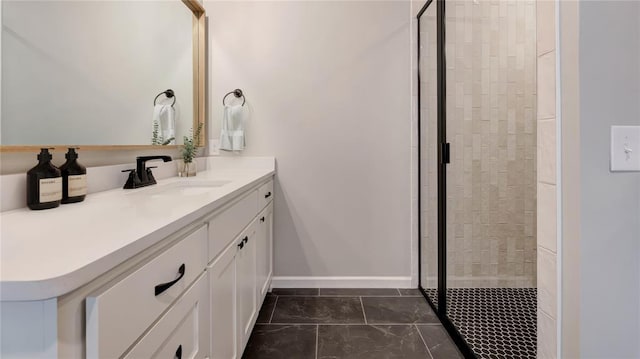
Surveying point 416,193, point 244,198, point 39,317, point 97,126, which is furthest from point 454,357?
point 97,126

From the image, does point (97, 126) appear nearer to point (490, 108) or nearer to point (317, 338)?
point (317, 338)

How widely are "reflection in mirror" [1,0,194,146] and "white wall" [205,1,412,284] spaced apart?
48cm

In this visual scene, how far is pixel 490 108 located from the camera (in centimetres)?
209

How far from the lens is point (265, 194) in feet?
7.13

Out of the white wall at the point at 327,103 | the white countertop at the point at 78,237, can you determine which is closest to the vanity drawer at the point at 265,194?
the white wall at the point at 327,103

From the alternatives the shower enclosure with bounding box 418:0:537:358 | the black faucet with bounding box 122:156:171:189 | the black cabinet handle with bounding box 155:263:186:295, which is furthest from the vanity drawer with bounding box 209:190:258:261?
the shower enclosure with bounding box 418:0:537:358

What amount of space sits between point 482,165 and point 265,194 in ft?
4.53

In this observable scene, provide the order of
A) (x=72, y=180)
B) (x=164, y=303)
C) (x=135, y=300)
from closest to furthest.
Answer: (x=135, y=300) < (x=164, y=303) < (x=72, y=180)

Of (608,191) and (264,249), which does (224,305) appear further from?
(608,191)

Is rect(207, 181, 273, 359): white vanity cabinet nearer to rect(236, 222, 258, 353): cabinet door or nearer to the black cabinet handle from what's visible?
rect(236, 222, 258, 353): cabinet door

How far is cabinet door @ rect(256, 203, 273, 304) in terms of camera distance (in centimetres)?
195

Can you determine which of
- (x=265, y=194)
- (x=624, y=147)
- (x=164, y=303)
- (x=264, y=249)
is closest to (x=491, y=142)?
(x=624, y=147)

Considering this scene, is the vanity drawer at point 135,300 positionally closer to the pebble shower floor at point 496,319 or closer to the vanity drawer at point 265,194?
the vanity drawer at point 265,194

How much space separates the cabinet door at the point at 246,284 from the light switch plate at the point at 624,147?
130cm
